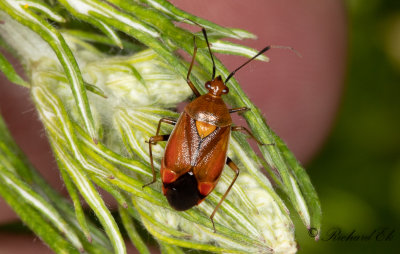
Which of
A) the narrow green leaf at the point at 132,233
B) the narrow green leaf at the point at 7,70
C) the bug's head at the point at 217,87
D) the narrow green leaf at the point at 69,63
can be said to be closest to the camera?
the narrow green leaf at the point at 69,63

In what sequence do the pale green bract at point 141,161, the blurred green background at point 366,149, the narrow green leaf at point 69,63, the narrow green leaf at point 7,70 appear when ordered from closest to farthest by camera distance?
the narrow green leaf at point 69,63 → the pale green bract at point 141,161 → the narrow green leaf at point 7,70 → the blurred green background at point 366,149

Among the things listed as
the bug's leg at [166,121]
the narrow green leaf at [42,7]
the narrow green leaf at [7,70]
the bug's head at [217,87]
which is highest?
the narrow green leaf at [42,7]

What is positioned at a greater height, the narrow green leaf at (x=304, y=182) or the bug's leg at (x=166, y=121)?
the bug's leg at (x=166, y=121)

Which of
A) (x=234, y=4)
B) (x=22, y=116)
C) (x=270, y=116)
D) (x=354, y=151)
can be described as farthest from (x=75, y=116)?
(x=354, y=151)

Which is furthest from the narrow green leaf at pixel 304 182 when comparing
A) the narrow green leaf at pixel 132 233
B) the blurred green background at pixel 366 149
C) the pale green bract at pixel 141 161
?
the blurred green background at pixel 366 149

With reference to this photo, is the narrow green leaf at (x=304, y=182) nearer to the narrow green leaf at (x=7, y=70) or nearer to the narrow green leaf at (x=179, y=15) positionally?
the narrow green leaf at (x=179, y=15)

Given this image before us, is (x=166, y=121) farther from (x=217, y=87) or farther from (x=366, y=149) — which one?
(x=366, y=149)

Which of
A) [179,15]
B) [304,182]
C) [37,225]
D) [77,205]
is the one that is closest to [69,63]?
[179,15]
